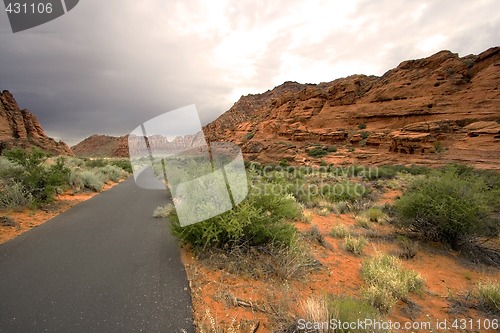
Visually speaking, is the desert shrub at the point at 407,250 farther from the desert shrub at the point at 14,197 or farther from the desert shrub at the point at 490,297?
the desert shrub at the point at 14,197

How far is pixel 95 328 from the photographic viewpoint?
3141 millimetres

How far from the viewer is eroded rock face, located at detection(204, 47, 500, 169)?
29.3m

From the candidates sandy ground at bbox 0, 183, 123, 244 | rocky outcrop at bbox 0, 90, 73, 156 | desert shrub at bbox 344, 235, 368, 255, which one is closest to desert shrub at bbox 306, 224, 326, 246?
desert shrub at bbox 344, 235, 368, 255

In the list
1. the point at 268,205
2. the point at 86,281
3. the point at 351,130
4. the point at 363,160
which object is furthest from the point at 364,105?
the point at 86,281

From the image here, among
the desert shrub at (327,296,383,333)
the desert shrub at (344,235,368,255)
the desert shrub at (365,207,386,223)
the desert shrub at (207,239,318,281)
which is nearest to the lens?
the desert shrub at (327,296,383,333)

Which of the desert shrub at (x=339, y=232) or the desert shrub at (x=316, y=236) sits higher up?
the desert shrub at (x=316, y=236)

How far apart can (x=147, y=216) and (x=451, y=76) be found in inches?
1918

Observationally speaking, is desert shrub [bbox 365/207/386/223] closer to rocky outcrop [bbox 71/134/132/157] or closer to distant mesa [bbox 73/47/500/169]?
distant mesa [bbox 73/47/500/169]

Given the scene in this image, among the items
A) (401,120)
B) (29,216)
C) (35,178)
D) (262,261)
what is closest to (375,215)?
(262,261)

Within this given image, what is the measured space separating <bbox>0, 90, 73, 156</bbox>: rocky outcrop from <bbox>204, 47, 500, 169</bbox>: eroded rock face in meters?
43.3

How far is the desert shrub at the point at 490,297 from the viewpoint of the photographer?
4.12 m

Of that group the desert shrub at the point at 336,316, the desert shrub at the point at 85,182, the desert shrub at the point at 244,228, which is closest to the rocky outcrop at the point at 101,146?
the desert shrub at the point at 85,182

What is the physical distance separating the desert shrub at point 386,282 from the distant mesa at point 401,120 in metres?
26.9

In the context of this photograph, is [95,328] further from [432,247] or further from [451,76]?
[451,76]
